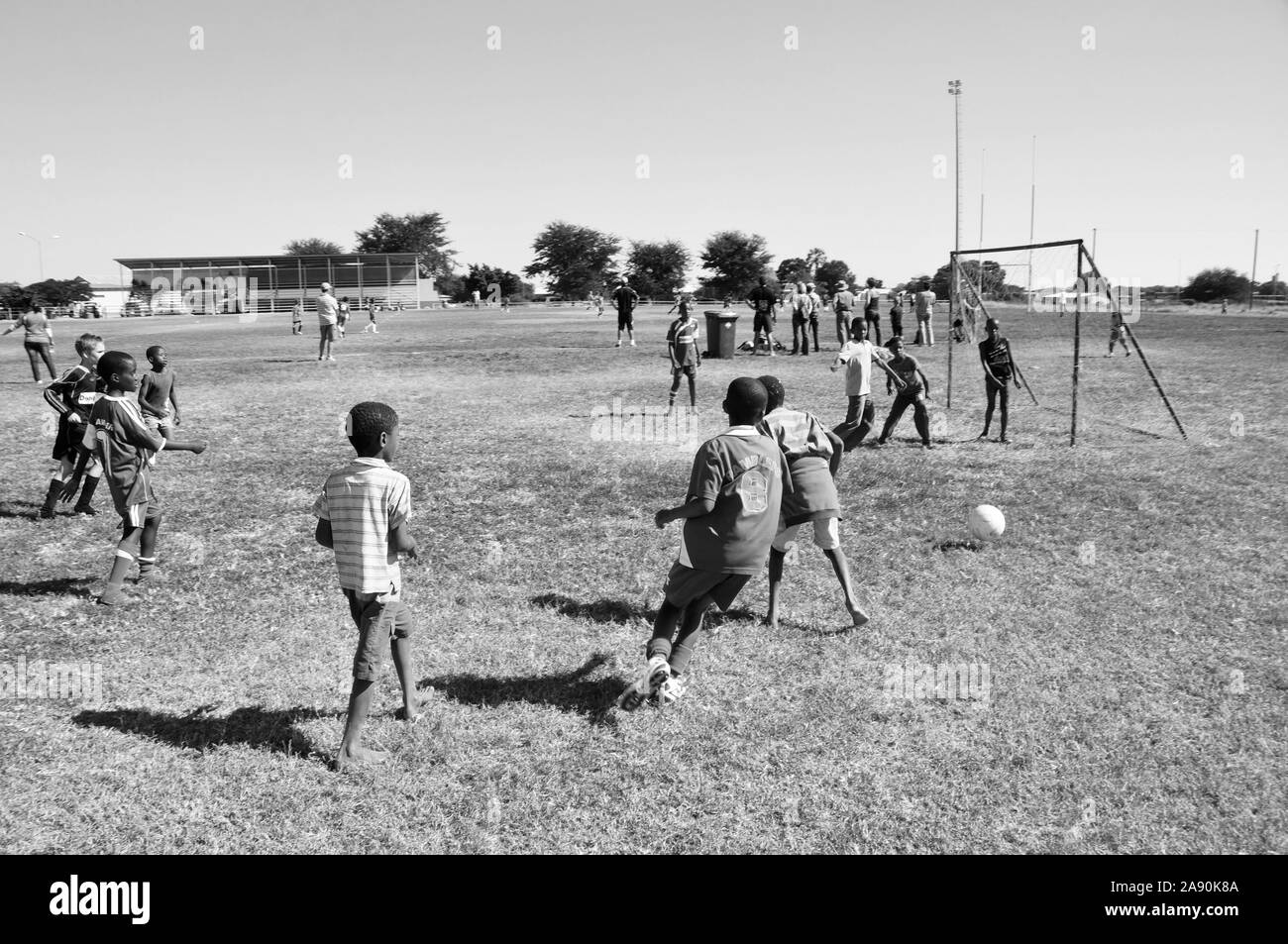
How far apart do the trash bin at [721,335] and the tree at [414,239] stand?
91666 mm

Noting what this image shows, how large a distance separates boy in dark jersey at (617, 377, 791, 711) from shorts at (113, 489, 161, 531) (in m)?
4.29

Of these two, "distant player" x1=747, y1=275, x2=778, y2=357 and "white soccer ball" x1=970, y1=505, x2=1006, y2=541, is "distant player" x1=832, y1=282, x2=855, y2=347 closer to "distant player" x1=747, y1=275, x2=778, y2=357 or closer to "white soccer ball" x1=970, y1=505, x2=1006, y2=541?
"distant player" x1=747, y1=275, x2=778, y2=357

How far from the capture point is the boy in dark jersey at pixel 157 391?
31.4 feet

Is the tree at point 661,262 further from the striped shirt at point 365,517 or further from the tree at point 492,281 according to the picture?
the striped shirt at point 365,517

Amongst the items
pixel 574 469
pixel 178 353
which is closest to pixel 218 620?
pixel 574 469

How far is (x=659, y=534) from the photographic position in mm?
9203

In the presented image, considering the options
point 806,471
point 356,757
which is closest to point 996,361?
point 806,471

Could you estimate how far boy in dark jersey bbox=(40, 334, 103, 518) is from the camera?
9266 millimetres

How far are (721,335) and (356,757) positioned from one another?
21.7 m

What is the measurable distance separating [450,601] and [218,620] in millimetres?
1713

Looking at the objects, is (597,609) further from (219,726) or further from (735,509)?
(219,726)

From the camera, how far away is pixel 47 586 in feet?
25.0

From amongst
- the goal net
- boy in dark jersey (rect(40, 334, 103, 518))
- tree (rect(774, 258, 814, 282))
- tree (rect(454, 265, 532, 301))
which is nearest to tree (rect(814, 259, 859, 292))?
tree (rect(774, 258, 814, 282))
